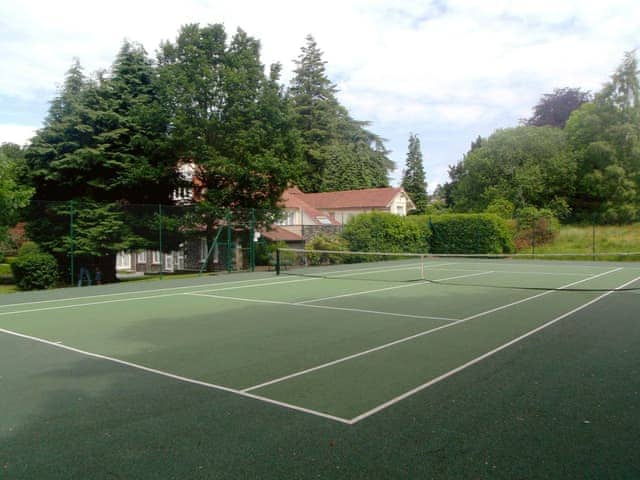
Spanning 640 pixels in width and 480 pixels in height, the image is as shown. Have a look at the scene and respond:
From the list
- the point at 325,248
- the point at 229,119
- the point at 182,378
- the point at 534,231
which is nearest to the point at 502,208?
the point at 534,231

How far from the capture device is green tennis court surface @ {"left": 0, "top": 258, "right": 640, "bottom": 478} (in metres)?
3.70

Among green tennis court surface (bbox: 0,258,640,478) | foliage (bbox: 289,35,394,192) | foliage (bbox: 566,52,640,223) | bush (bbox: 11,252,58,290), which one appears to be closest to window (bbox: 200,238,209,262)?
bush (bbox: 11,252,58,290)

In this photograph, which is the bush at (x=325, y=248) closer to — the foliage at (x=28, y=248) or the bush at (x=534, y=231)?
the bush at (x=534, y=231)

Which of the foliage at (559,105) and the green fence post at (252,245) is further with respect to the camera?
the foliage at (559,105)

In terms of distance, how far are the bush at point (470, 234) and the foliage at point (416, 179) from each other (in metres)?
33.9

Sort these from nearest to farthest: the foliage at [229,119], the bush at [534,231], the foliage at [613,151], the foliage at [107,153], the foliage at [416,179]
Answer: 1. the foliage at [107,153]
2. the foliage at [229,119]
3. the bush at [534,231]
4. the foliage at [613,151]
5. the foliage at [416,179]

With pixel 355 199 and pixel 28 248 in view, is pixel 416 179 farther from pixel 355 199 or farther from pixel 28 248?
pixel 28 248

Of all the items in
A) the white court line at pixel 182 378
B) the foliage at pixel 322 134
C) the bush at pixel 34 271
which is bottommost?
the white court line at pixel 182 378

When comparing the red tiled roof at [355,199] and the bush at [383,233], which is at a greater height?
the red tiled roof at [355,199]

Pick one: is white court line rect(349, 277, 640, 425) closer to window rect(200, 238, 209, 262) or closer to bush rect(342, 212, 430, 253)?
window rect(200, 238, 209, 262)

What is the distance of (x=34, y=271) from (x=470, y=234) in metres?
22.7

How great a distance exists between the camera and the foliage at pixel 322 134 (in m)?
58.7

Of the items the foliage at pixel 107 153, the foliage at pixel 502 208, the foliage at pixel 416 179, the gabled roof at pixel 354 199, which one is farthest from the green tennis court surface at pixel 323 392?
the foliage at pixel 416 179

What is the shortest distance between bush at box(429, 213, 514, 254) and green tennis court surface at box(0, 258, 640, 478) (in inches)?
806
